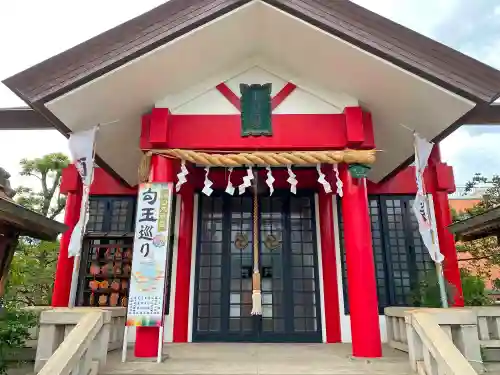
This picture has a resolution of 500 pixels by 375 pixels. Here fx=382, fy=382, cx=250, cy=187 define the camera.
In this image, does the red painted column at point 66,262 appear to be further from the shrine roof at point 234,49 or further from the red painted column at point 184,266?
the shrine roof at point 234,49

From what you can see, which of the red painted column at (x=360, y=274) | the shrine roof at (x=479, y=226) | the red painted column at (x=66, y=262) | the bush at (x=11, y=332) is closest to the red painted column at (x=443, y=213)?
the shrine roof at (x=479, y=226)

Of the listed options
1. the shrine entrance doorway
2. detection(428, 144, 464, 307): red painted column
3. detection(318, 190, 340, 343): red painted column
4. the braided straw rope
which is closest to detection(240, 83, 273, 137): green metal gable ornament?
the braided straw rope

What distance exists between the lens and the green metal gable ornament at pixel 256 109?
20.7ft

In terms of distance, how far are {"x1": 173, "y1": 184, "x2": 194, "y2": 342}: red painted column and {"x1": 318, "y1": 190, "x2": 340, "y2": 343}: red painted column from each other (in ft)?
9.42

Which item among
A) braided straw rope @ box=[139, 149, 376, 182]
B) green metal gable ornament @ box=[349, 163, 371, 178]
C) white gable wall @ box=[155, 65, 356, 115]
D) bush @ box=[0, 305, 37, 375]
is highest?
white gable wall @ box=[155, 65, 356, 115]

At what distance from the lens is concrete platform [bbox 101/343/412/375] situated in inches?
187

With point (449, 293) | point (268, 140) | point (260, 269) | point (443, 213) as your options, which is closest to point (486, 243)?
point (443, 213)

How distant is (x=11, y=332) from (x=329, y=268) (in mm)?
5826

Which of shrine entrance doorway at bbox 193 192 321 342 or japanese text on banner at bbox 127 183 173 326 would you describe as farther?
shrine entrance doorway at bbox 193 192 321 342

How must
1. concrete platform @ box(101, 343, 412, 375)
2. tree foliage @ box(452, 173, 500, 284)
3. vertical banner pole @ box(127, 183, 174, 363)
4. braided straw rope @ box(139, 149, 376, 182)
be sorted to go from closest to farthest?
concrete platform @ box(101, 343, 412, 375)
vertical banner pole @ box(127, 183, 174, 363)
braided straw rope @ box(139, 149, 376, 182)
tree foliage @ box(452, 173, 500, 284)

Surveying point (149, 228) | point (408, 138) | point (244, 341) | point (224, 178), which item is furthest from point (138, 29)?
point (244, 341)

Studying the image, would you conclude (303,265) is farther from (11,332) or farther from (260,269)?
(11,332)

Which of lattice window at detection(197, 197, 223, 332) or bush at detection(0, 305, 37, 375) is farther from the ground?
lattice window at detection(197, 197, 223, 332)

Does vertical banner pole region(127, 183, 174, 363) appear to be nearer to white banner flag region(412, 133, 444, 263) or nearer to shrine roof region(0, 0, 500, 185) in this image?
shrine roof region(0, 0, 500, 185)
